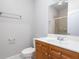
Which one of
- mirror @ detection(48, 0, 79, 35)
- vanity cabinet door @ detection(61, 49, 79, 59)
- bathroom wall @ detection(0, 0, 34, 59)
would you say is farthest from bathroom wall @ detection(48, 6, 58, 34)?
vanity cabinet door @ detection(61, 49, 79, 59)

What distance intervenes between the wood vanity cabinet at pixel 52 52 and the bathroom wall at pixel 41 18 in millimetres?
755

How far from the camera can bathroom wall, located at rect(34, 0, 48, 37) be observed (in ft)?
7.97

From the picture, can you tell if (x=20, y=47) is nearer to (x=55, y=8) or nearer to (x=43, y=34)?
(x=43, y=34)

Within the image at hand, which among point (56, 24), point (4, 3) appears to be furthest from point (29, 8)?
point (56, 24)

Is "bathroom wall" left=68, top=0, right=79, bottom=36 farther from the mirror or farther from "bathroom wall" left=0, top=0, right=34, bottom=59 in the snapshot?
"bathroom wall" left=0, top=0, right=34, bottom=59

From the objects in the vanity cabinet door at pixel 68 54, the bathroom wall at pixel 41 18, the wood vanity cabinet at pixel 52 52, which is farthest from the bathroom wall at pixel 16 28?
the vanity cabinet door at pixel 68 54

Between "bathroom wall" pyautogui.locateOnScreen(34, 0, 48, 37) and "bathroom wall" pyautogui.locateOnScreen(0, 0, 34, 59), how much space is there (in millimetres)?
233

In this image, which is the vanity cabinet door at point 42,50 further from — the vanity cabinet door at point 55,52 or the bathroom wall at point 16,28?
the bathroom wall at point 16,28

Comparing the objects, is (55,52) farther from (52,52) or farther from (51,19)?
(51,19)

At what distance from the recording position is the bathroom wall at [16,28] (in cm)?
241

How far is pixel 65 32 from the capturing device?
Result: 1848 mm

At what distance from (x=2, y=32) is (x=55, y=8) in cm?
157

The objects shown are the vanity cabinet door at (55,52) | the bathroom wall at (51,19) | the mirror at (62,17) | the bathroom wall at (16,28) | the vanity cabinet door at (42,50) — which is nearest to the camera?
the vanity cabinet door at (55,52)

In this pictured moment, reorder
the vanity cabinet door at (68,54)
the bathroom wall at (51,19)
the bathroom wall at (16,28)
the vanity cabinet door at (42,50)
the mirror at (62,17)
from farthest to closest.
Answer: the bathroom wall at (16,28) → the bathroom wall at (51,19) → the mirror at (62,17) → the vanity cabinet door at (42,50) → the vanity cabinet door at (68,54)
